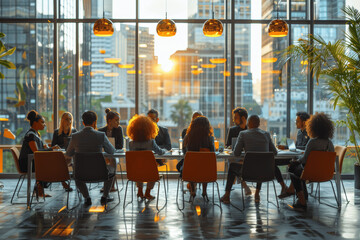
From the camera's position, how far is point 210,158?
556 cm

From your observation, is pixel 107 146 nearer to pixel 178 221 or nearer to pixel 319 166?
pixel 178 221

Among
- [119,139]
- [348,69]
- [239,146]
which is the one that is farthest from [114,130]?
[348,69]

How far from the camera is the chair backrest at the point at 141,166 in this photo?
18.5 ft

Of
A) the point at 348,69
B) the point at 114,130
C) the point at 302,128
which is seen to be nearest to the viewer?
the point at 302,128

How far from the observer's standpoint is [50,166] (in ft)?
19.0

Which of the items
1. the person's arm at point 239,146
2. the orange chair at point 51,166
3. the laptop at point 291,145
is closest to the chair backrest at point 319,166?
the laptop at point 291,145

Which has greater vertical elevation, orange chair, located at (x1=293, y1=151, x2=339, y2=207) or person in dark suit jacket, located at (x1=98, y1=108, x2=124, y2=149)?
person in dark suit jacket, located at (x1=98, y1=108, x2=124, y2=149)

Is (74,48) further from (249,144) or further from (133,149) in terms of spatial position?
(249,144)

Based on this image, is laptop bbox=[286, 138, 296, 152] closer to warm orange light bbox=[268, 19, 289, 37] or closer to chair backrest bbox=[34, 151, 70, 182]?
warm orange light bbox=[268, 19, 289, 37]

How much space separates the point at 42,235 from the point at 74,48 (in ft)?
16.8

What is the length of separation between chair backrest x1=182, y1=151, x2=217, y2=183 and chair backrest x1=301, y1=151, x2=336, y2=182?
4.28ft

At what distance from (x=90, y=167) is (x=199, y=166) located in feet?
4.76

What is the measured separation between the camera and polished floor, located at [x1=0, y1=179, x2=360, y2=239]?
467 cm

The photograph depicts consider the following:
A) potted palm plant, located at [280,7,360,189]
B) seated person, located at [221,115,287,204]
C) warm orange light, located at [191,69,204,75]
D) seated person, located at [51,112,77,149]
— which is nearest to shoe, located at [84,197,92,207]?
seated person, located at [51,112,77,149]
